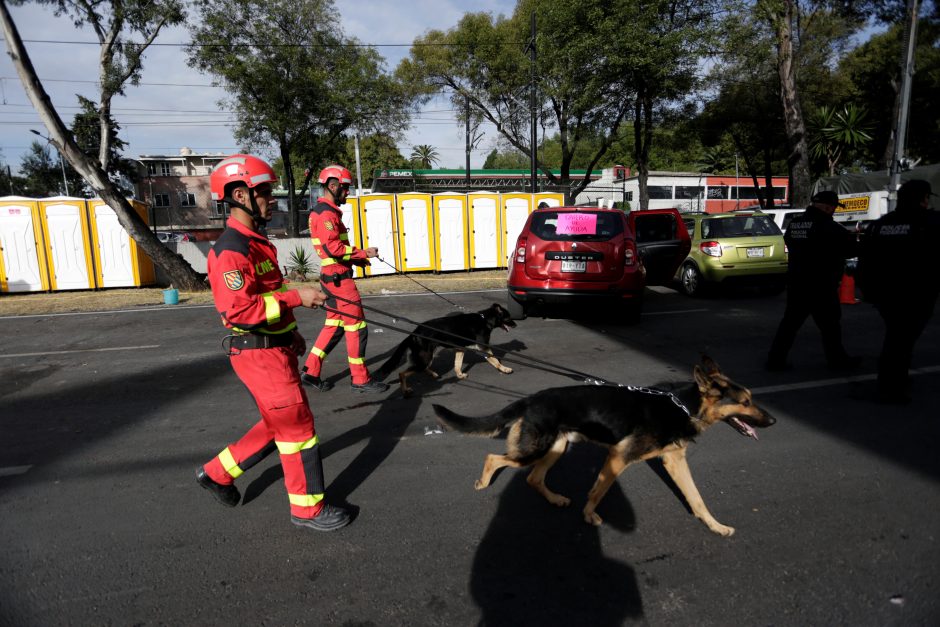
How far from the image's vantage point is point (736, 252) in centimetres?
960

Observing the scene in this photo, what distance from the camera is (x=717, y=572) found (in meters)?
2.38

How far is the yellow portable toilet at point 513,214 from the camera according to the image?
1579 cm

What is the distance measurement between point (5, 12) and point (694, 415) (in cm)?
1463

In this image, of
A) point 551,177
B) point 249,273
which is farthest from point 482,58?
point 249,273

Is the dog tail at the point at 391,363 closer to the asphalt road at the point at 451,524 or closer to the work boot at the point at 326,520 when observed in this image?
the asphalt road at the point at 451,524

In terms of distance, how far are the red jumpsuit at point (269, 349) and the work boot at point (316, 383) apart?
2.25 m

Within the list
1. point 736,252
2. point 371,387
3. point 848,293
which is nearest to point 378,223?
point 736,252

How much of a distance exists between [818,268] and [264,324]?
4.99m

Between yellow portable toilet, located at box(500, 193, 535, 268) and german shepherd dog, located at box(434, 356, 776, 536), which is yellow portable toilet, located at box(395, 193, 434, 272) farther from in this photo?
german shepherd dog, located at box(434, 356, 776, 536)

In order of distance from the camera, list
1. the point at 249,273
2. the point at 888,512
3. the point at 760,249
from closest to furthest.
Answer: the point at 249,273
the point at 888,512
the point at 760,249

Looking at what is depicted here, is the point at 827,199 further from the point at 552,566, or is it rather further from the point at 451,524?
the point at 451,524

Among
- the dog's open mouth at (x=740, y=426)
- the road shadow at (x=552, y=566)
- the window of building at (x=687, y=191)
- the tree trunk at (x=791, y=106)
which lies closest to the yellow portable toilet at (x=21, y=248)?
the road shadow at (x=552, y=566)

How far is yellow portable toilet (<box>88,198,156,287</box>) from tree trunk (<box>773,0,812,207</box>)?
21.9m

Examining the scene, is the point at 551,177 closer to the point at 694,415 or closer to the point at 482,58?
the point at 482,58
